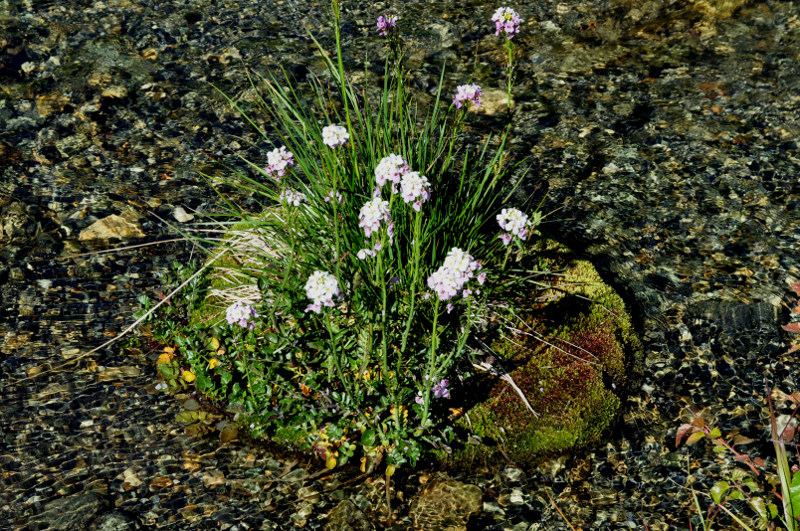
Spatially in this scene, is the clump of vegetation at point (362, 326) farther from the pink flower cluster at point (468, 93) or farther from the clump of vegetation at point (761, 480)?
the clump of vegetation at point (761, 480)

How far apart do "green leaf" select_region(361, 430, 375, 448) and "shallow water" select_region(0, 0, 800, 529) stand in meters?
0.24

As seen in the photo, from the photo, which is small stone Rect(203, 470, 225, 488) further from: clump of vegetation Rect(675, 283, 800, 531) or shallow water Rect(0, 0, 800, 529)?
clump of vegetation Rect(675, 283, 800, 531)

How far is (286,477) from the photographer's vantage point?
11.6 feet

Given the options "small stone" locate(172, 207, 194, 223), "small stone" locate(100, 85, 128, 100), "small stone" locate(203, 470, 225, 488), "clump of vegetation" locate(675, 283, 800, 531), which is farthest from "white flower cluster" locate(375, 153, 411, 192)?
"small stone" locate(100, 85, 128, 100)

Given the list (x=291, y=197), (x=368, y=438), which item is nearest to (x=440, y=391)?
(x=368, y=438)

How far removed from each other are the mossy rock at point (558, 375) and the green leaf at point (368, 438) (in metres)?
0.42

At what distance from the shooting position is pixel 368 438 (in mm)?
3443

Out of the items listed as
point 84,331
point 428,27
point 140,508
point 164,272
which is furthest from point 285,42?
point 140,508

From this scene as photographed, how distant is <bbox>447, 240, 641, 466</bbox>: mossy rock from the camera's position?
11.9ft

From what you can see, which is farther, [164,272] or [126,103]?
[126,103]

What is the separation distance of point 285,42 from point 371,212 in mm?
5081

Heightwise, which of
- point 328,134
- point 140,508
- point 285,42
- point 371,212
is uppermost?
point 328,134

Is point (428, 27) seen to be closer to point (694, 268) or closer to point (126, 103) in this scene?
point (126, 103)

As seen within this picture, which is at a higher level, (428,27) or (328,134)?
(328,134)
